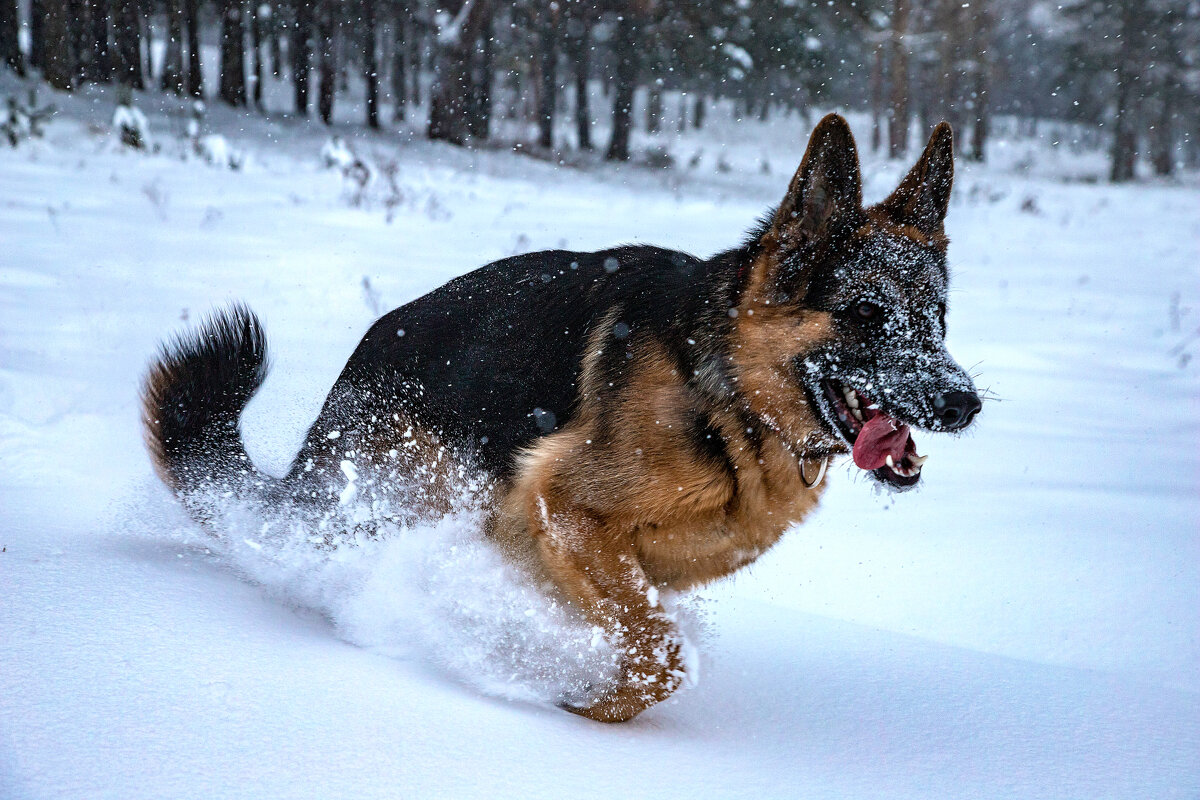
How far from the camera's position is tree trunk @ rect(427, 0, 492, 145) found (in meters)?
19.6

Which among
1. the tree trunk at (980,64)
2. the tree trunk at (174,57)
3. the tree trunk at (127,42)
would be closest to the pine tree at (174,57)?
the tree trunk at (174,57)

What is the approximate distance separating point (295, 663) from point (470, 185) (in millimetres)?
11849

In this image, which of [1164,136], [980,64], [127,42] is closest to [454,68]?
[127,42]

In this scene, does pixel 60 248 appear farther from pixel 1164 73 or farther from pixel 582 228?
pixel 1164 73

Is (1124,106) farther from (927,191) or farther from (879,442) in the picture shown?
(879,442)

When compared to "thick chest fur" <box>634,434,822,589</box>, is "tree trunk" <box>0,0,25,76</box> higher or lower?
higher

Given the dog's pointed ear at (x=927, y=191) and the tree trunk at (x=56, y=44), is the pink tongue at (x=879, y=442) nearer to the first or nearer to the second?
the dog's pointed ear at (x=927, y=191)

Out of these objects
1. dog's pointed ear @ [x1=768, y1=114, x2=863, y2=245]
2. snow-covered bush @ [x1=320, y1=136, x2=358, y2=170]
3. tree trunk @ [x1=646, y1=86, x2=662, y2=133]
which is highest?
tree trunk @ [x1=646, y1=86, x2=662, y2=133]

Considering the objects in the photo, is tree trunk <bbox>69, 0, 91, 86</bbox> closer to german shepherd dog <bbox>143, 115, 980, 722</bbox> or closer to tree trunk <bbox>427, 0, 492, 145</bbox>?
tree trunk <bbox>427, 0, 492, 145</bbox>

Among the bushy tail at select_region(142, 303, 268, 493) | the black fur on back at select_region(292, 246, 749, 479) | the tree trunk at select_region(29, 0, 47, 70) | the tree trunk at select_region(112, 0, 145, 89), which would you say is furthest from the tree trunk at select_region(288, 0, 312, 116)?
the black fur on back at select_region(292, 246, 749, 479)

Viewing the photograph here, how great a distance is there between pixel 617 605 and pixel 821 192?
134 centimetres

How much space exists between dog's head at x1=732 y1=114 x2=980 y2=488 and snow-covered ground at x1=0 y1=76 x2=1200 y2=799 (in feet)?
2.56

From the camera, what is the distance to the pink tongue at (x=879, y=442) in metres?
2.52

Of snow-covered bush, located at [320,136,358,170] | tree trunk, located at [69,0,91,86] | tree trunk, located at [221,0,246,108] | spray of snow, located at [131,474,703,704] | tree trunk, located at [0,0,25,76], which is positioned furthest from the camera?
tree trunk, located at [221,0,246,108]
